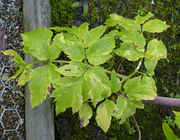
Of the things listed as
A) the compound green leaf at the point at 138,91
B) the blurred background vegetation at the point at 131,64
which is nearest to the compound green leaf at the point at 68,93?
the compound green leaf at the point at 138,91

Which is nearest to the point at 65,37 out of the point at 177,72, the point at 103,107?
the point at 103,107

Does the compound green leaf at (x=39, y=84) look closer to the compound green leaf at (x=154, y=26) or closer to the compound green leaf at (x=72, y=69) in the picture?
the compound green leaf at (x=72, y=69)

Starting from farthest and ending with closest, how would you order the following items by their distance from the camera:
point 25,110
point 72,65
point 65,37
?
point 25,110 → point 65,37 → point 72,65

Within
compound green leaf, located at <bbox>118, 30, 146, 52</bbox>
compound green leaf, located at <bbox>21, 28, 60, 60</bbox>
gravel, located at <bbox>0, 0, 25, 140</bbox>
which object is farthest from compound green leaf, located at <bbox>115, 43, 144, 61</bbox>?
gravel, located at <bbox>0, 0, 25, 140</bbox>

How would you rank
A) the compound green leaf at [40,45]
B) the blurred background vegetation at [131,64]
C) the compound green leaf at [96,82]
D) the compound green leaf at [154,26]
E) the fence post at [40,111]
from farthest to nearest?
the blurred background vegetation at [131,64]
the fence post at [40,111]
the compound green leaf at [154,26]
the compound green leaf at [40,45]
the compound green leaf at [96,82]

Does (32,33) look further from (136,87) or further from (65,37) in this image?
(136,87)

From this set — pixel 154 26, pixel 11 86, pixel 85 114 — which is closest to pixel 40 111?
pixel 11 86
